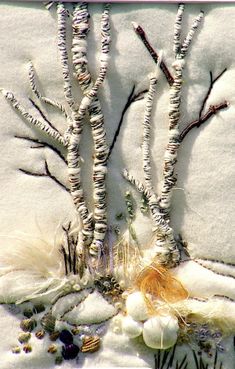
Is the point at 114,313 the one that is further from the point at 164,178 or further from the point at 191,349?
the point at 164,178

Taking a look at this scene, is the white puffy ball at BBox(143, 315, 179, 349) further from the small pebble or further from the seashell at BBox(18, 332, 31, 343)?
the seashell at BBox(18, 332, 31, 343)

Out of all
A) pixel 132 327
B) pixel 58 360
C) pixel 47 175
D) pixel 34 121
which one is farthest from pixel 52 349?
pixel 34 121

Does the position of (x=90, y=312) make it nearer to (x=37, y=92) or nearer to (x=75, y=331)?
(x=75, y=331)

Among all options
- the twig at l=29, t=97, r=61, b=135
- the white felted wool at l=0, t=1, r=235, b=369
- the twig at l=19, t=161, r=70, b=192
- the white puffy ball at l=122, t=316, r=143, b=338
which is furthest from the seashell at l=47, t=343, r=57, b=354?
the twig at l=29, t=97, r=61, b=135

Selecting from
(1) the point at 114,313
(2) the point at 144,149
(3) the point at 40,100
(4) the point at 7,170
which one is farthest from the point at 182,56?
(1) the point at 114,313

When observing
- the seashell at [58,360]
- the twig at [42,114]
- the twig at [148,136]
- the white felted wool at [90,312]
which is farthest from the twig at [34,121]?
the seashell at [58,360]

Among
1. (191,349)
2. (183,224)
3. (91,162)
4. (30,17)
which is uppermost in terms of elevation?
(30,17)

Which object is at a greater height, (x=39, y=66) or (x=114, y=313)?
(x=39, y=66)
